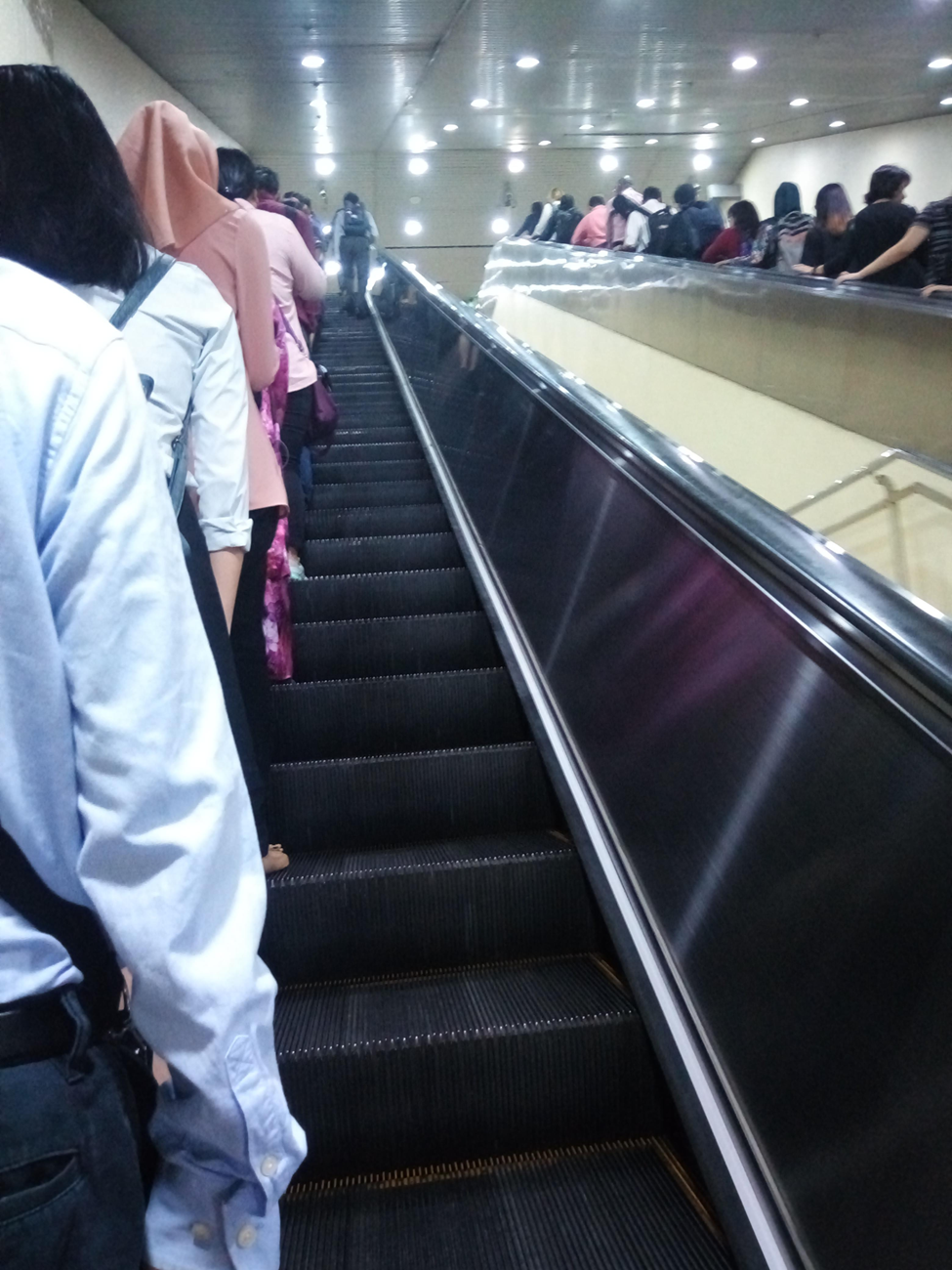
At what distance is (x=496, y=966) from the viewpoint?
231 cm

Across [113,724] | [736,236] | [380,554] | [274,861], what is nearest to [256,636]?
[274,861]

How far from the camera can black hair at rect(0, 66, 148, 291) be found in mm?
1222

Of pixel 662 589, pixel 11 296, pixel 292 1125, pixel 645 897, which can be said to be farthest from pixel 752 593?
pixel 11 296

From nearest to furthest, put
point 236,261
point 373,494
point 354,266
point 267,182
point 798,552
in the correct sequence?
point 798,552
point 236,261
point 267,182
point 373,494
point 354,266

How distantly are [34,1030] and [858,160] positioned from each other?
23.7 m

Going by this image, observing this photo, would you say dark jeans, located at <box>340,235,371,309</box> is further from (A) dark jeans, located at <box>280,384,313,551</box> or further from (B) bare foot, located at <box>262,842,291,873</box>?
(B) bare foot, located at <box>262,842,291,873</box>

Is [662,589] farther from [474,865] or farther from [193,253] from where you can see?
[193,253]

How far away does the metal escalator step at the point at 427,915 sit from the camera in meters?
2.30

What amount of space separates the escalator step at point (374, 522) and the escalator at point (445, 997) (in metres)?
1.38

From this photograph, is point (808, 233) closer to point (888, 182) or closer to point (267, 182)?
point (888, 182)

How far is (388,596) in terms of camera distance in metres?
4.10

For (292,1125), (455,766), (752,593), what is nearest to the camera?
(292,1125)

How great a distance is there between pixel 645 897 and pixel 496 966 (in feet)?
1.42

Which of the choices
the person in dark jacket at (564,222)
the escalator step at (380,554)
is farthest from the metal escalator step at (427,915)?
the person in dark jacket at (564,222)
